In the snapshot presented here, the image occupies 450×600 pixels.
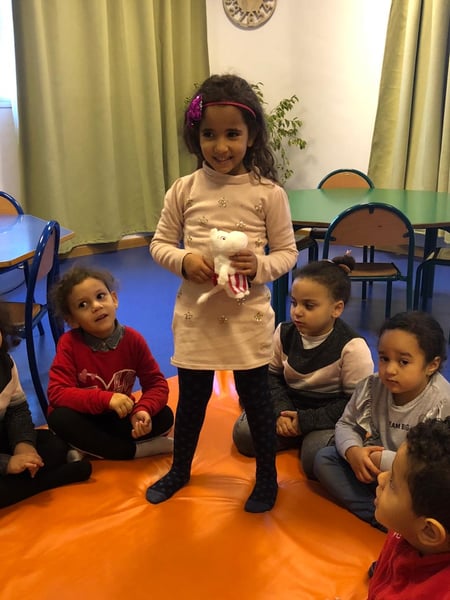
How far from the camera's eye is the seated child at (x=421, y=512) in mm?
820

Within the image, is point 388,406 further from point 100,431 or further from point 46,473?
point 46,473

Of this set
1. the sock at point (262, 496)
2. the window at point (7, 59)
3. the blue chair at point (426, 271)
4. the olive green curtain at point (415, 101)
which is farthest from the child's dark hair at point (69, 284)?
the olive green curtain at point (415, 101)

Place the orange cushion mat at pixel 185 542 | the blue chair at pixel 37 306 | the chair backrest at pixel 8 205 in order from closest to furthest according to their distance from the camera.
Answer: the orange cushion mat at pixel 185 542 < the blue chair at pixel 37 306 < the chair backrest at pixel 8 205

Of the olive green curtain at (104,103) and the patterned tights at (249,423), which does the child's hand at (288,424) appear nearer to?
the patterned tights at (249,423)

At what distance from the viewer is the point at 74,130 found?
13.9ft

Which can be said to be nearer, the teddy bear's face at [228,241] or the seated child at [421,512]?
the seated child at [421,512]

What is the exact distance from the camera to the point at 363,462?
141 centimetres

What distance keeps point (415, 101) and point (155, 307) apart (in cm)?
245

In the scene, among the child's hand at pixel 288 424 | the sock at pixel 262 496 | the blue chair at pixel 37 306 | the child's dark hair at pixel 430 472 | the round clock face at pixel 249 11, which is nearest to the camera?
the child's dark hair at pixel 430 472

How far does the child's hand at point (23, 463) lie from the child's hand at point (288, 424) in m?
0.71

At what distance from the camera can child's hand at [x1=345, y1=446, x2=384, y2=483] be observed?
4.61 feet

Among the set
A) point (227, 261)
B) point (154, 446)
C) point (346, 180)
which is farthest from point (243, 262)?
point (346, 180)

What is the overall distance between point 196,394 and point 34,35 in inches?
134

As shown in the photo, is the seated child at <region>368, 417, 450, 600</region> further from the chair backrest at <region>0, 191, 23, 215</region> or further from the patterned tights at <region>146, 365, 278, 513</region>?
the chair backrest at <region>0, 191, 23, 215</region>
